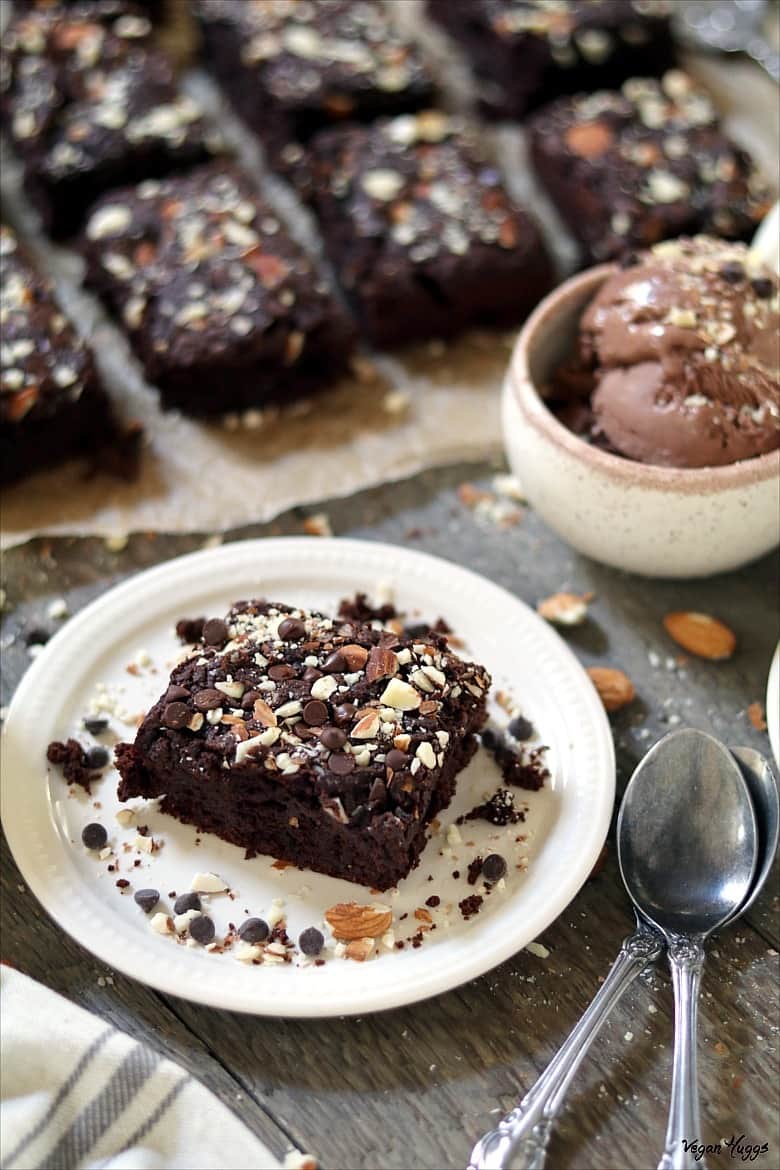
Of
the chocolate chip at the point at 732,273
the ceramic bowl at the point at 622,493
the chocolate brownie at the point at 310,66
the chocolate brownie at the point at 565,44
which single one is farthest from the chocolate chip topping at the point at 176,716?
the chocolate brownie at the point at 565,44

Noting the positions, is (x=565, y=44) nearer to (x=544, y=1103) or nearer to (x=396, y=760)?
(x=396, y=760)

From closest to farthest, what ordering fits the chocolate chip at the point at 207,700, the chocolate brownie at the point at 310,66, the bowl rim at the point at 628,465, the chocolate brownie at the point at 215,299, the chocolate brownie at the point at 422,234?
1. the chocolate chip at the point at 207,700
2. the bowl rim at the point at 628,465
3. the chocolate brownie at the point at 215,299
4. the chocolate brownie at the point at 422,234
5. the chocolate brownie at the point at 310,66

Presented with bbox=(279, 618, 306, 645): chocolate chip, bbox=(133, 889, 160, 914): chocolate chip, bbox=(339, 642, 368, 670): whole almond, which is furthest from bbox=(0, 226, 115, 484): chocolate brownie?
bbox=(133, 889, 160, 914): chocolate chip

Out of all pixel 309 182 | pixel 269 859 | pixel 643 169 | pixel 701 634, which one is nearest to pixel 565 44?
pixel 643 169

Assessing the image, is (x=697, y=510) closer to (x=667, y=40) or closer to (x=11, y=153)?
(x=667, y=40)

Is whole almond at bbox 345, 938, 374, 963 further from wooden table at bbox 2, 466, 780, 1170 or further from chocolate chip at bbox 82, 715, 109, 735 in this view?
chocolate chip at bbox 82, 715, 109, 735

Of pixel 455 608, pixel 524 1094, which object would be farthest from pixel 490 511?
pixel 524 1094

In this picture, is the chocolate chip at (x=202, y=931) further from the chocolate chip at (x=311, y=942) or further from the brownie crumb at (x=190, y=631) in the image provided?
the brownie crumb at (x=190, y=631)
